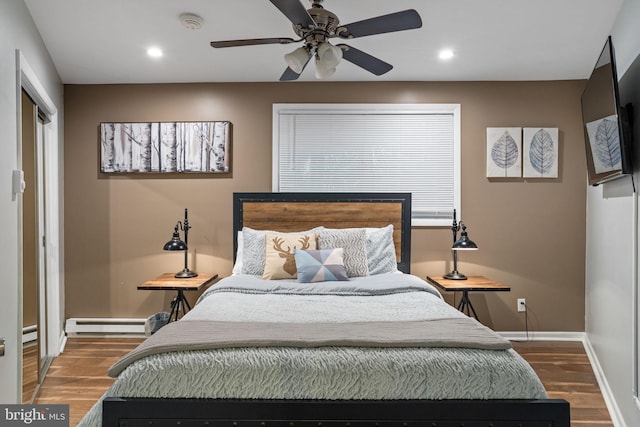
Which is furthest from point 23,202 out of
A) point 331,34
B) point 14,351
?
point 331,34

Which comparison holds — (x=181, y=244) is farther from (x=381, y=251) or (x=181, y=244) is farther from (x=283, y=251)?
(x=381, y=251)

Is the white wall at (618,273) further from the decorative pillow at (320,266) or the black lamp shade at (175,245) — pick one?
the black lamp shade at (175,245)

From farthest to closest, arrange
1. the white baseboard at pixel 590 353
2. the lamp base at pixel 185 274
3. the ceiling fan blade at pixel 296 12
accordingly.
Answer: the lamp base at pixel 185 274 → the white baseboard at pixel 590 353 → the ceiling fan blade at pixel 296 12

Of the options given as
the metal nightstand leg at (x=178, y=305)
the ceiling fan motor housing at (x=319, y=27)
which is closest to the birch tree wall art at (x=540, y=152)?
the ceiling fan motor housing at (x=319, y=27)

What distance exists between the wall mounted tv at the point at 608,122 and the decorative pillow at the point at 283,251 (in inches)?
75.6

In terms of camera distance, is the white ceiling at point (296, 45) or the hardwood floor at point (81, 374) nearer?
the hardwood floor at point (81, 374)

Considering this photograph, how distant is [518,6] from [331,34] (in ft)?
4.75

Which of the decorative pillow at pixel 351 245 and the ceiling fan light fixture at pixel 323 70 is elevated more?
the ceiling fan light fixture at pixel 323 70

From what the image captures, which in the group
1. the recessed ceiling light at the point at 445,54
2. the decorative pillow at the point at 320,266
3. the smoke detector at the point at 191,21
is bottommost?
the decorative pillow at the point at 320,266

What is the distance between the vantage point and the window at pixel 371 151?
13.5 ft

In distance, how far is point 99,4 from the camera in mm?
3080

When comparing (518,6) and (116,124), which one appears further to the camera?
(116,124)

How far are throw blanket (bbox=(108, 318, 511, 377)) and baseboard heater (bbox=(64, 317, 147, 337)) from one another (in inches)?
95.2

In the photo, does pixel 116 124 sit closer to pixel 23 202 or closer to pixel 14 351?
pixel 23 202
